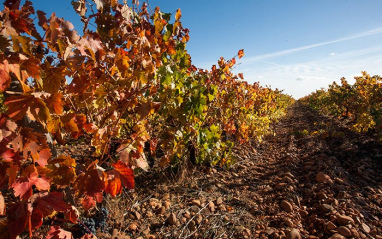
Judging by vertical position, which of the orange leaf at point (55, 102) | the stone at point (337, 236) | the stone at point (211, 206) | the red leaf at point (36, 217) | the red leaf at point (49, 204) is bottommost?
the stone at point (337, 236)

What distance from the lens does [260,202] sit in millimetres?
2943

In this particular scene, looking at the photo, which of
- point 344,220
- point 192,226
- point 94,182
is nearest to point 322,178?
point 344,220

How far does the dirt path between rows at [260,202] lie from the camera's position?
2271mm

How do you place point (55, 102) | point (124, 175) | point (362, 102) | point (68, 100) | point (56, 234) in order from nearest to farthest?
point (55, 102) < point (124, 175) < point (56, 234) < point (68, 100) < point (362, 102)

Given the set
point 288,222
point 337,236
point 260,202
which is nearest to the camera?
point 337,236

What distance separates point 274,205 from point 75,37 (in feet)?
9.39

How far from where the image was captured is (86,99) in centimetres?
152

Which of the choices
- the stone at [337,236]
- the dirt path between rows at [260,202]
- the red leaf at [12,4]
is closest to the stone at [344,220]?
the dirt path between rows at [260,202]

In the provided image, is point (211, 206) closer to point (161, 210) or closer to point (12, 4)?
point (161, 210)

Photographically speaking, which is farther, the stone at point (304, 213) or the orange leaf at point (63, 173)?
the stone at point (304, 213)

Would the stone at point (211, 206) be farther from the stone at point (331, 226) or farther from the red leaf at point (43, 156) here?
the red leaf at point (43, 156)

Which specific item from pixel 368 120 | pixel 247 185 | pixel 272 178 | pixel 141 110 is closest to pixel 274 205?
pixel 247 185

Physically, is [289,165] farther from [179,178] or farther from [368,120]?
[368,120]

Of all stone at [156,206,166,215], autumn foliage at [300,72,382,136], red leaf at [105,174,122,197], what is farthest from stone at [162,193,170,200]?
autumn foliage at [300,72,382,136]
